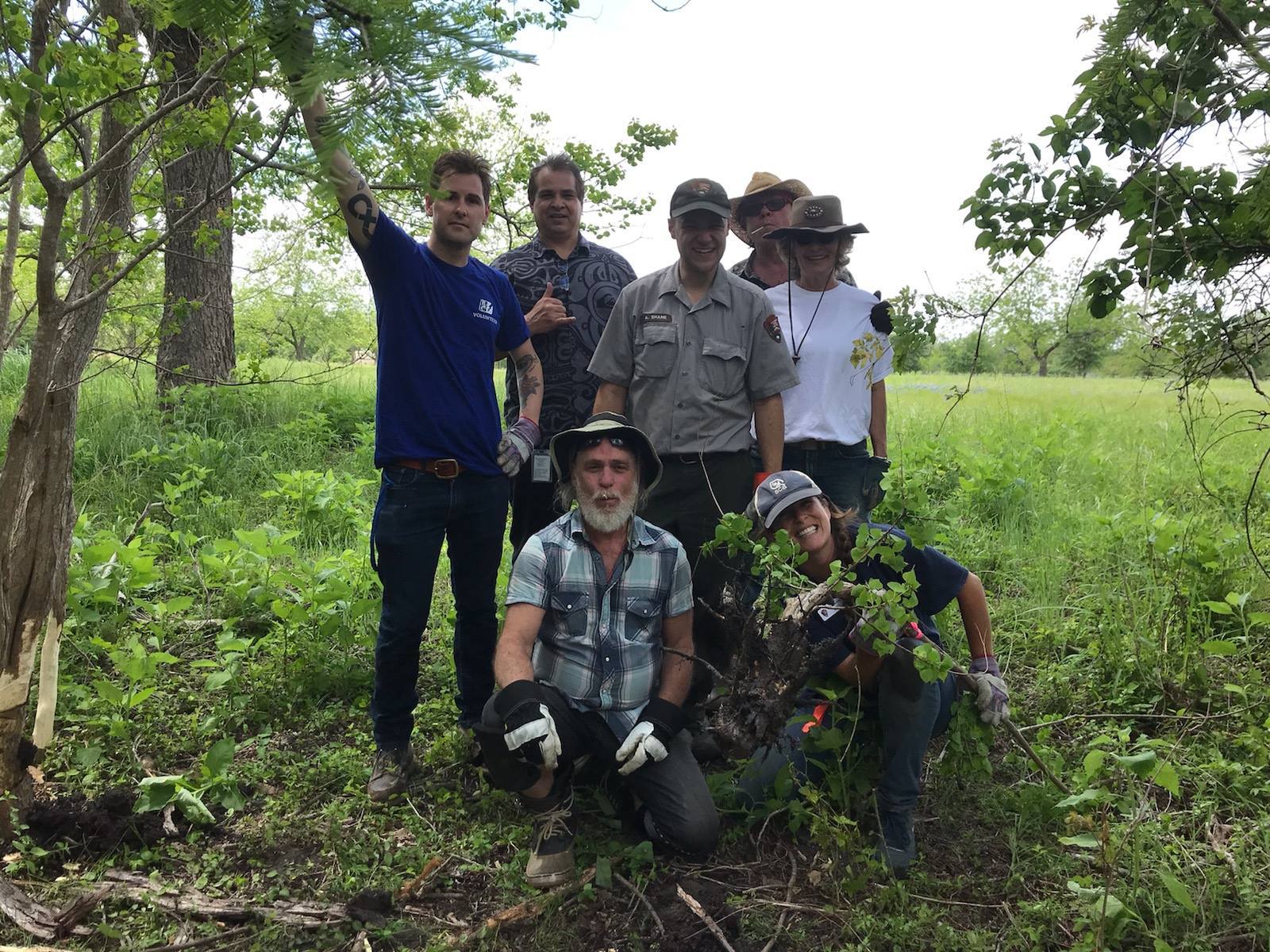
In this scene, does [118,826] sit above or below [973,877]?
above

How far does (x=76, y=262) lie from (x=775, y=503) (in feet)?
8.15

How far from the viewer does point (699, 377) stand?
11.0 ft

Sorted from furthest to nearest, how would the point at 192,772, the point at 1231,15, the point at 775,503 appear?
the point at 192,772 < the point at 775,503 < the point at 1231,15

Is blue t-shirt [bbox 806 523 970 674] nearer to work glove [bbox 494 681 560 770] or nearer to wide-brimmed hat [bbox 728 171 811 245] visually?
work glove [bbox 494 681 560 770]

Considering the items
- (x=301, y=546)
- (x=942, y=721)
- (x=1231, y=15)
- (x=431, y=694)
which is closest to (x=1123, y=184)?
(x=1231, y=15)

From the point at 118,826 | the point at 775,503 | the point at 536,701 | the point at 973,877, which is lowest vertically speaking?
the point at 973,877

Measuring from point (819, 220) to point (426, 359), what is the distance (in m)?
1.90

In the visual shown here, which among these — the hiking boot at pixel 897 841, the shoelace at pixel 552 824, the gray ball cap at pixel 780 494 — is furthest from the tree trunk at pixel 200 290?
the hiking boot at pixel 897 841

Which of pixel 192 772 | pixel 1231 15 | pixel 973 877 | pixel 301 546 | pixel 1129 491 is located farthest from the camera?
pixel 1129 491

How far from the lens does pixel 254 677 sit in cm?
375

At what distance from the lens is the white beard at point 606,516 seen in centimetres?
293

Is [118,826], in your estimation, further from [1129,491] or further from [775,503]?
[1129,491]

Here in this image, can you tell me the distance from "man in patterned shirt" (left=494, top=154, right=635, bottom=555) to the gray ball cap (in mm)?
1126

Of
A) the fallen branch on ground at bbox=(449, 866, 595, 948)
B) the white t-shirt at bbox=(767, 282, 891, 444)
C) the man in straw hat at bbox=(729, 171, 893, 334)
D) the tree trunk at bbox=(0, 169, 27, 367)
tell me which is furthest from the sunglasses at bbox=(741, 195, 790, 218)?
the fallen branch on ground at bbox=(449, 866, 595, 948)
